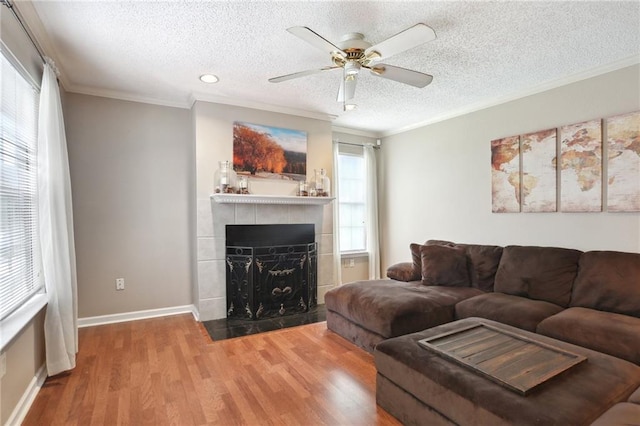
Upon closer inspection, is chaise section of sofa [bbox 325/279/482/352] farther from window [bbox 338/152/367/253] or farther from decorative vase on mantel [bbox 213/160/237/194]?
window [bbox 338/152/367/253]

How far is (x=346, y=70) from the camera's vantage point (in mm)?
2389

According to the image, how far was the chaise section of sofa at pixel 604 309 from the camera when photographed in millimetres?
2082

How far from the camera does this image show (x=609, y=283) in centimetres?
256

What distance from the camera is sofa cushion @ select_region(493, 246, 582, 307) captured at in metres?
2.85

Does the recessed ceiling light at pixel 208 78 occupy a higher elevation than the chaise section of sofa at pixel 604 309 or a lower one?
higher

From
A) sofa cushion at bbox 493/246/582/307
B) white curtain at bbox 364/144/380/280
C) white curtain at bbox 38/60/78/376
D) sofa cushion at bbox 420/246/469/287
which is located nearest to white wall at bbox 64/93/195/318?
white curtain at bbox 38/60/78/376

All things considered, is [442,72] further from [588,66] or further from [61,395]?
[61,395]

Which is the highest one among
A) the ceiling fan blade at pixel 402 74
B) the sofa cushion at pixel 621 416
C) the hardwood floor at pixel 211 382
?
the ceiling fan blade at pixel 402 74

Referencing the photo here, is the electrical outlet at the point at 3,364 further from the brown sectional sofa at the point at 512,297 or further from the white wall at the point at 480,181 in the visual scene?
the white wall at the point at 480,181

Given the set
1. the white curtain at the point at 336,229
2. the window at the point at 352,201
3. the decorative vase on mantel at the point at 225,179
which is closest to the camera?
the decorative vase on mantel at the point at 225,179

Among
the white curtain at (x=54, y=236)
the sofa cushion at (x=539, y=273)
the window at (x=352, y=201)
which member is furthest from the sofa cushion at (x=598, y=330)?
the white curtain at (x=54, y=236)

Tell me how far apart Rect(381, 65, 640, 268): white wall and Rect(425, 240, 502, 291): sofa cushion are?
0.40 meters

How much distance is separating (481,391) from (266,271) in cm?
266

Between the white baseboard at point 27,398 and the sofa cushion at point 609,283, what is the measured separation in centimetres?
403
